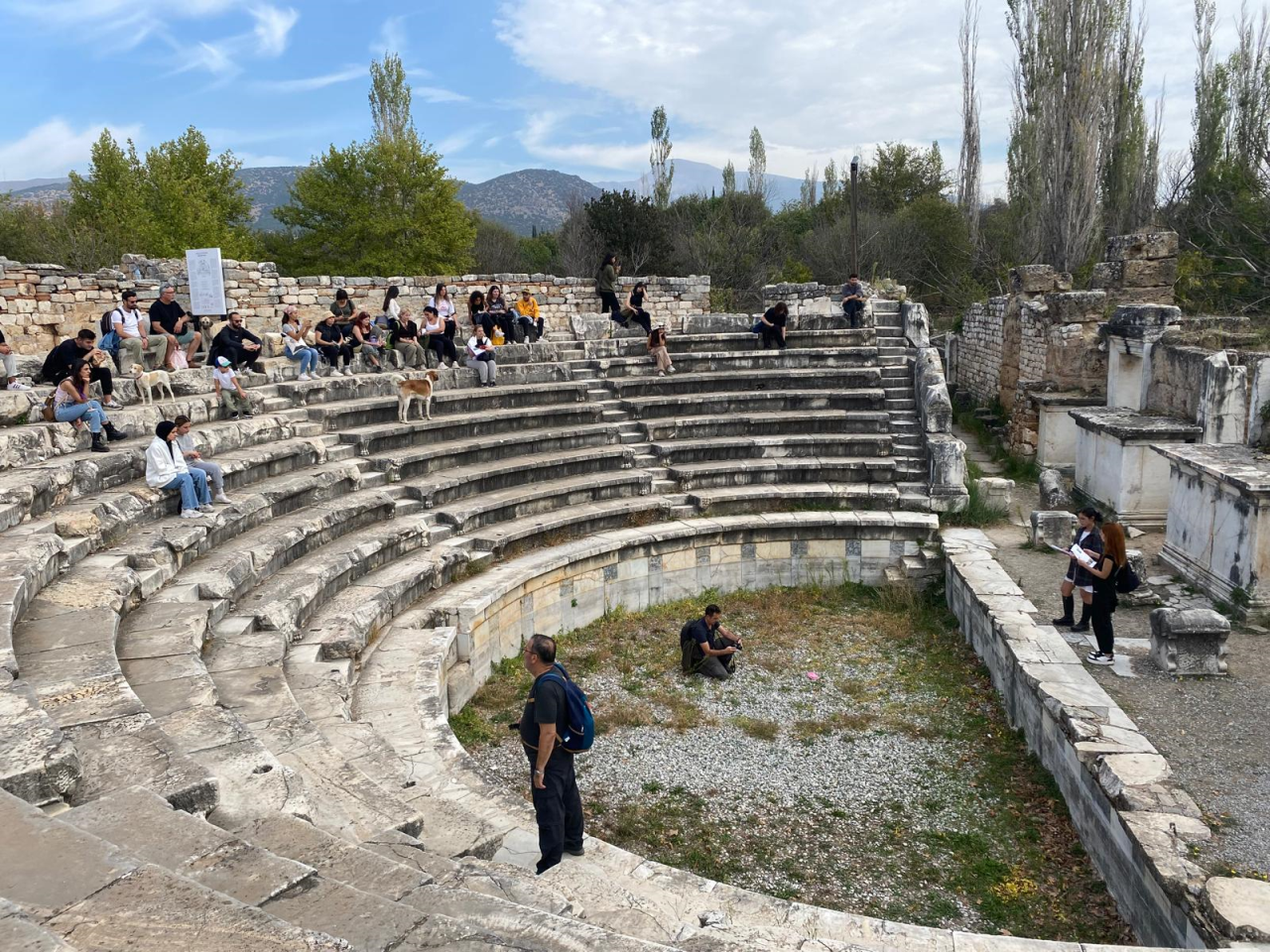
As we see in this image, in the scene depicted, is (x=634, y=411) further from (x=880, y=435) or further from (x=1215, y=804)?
(x=1215, y=804)

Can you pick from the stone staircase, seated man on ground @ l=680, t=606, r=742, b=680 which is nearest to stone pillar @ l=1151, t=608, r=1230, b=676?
seated man on ground @ l=680, t=606, r=742, b=680

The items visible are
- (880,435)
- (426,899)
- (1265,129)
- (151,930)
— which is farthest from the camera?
(1265,129)

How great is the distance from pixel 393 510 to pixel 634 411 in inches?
182

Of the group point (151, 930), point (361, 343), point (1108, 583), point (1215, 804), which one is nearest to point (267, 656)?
point (151, 930)

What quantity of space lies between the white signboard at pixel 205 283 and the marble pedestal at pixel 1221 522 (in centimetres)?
1228

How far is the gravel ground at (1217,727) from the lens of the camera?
17.6 feet

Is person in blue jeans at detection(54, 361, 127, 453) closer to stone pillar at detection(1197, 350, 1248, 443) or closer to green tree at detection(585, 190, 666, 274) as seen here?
stone pillar at detection(1197, 350, 1248, 443)

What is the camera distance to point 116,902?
2.62 m

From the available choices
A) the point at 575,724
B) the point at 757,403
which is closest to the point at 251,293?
the point at 757,403

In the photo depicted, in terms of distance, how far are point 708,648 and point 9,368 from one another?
842 centimetres

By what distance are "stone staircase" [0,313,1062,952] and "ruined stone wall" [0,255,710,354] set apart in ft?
11.6

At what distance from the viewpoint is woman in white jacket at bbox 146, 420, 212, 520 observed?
7941 millimetres

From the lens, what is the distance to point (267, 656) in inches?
247

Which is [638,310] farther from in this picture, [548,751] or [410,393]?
[548,751]
